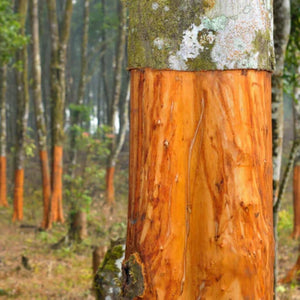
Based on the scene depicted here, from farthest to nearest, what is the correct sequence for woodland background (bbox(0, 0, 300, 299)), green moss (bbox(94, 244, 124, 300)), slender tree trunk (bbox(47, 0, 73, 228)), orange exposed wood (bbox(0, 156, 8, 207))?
orange exposed wood (bbox(0, 156, 8, 207)) < slender tree trunk (bbox(47, 0, 73, 228)) < woodland background (bbox(0, 0, 300, 299)) < green moss (bbox(94, 244, 124, 300))

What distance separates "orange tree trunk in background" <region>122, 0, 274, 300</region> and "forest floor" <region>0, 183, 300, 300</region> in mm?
4343

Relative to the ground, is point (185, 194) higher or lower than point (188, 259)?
higher

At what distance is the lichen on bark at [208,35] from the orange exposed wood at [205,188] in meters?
0.06

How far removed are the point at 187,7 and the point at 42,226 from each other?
520 inches

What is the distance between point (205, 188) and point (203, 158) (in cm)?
15

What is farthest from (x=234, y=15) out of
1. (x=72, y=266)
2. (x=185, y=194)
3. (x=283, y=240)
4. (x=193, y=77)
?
(x=283, y=240)

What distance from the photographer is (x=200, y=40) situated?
2.51m

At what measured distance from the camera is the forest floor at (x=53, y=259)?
8.46m

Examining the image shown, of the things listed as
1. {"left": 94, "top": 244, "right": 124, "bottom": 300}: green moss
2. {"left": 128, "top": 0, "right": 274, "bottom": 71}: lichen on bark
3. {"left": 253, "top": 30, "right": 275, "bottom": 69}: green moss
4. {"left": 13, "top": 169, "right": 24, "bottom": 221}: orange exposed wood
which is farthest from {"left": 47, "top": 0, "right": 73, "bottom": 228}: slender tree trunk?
{"left": 253, "top": 30, "right": 275, "bottom": 69}: green moss

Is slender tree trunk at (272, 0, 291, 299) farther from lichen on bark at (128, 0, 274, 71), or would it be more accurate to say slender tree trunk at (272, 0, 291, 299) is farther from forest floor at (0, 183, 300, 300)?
lichen on bark at (128, 0, 274, 71)

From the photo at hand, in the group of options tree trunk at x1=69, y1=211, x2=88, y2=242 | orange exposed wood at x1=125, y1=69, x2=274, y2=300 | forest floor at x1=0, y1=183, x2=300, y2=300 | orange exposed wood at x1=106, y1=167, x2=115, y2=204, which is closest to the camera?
orange exposed wood at x1=125, y1=69, x2=274, y2=300

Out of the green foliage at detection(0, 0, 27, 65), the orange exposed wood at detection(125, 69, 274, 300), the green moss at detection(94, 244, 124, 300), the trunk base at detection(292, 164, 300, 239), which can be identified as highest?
the green foliage at detection(0, 0, 27, 65)

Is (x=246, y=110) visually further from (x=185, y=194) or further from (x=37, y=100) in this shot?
(x=37, y=100)

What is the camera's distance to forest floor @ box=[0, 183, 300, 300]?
846cm
